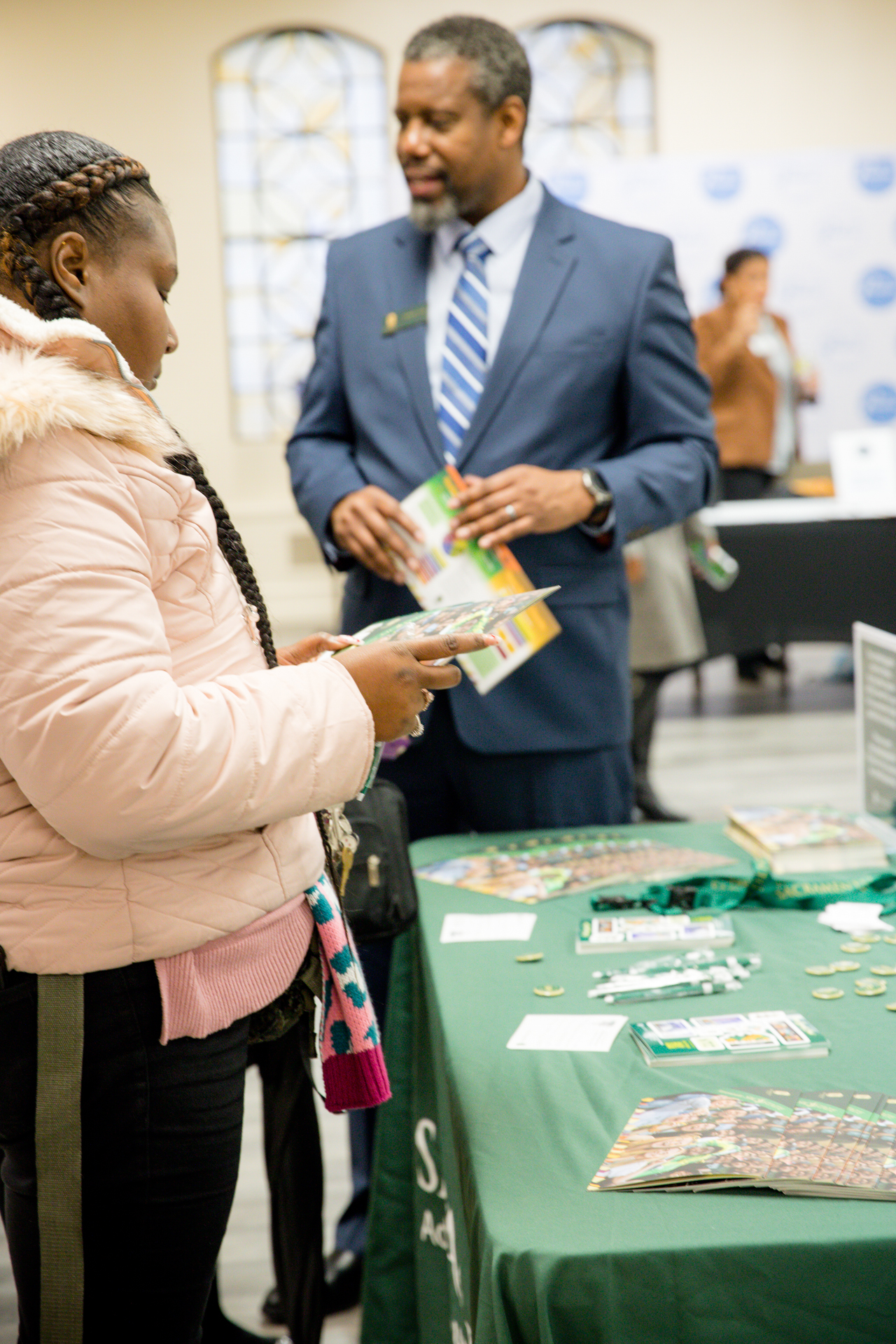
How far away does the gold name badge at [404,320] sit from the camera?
1.96m

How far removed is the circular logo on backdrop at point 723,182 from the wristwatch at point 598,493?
6.39 metres

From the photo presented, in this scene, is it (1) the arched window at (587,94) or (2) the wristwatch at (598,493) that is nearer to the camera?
(2) the wristwatch at (598,493)

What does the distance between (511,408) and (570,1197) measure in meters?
1.25

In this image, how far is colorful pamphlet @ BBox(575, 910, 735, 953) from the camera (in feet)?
4.62

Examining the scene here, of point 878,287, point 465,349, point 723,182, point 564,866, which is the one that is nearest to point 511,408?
point 465,349

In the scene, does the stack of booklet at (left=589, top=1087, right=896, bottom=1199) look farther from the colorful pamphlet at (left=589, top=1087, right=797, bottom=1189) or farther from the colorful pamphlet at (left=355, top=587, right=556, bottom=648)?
the colorful pamphlet at (left=355, top=587, right=556, bottom=648)

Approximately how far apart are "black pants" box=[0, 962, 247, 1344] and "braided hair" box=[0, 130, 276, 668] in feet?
1.42

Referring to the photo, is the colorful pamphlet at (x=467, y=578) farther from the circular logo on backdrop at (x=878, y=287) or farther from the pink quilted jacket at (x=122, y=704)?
the circular logo on backdrop at (x=878, y=287)

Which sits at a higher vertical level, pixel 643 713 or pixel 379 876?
pixel 379 876

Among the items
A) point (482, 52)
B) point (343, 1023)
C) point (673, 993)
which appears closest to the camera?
point (343, 1023)

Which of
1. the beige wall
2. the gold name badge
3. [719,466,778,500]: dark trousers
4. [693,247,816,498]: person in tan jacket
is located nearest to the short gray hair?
the gold name badge

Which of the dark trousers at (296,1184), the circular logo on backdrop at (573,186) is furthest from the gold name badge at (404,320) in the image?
the circular logo on backdrop at (573,186)

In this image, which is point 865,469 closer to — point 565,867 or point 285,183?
point 565,867

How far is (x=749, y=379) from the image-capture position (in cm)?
677
